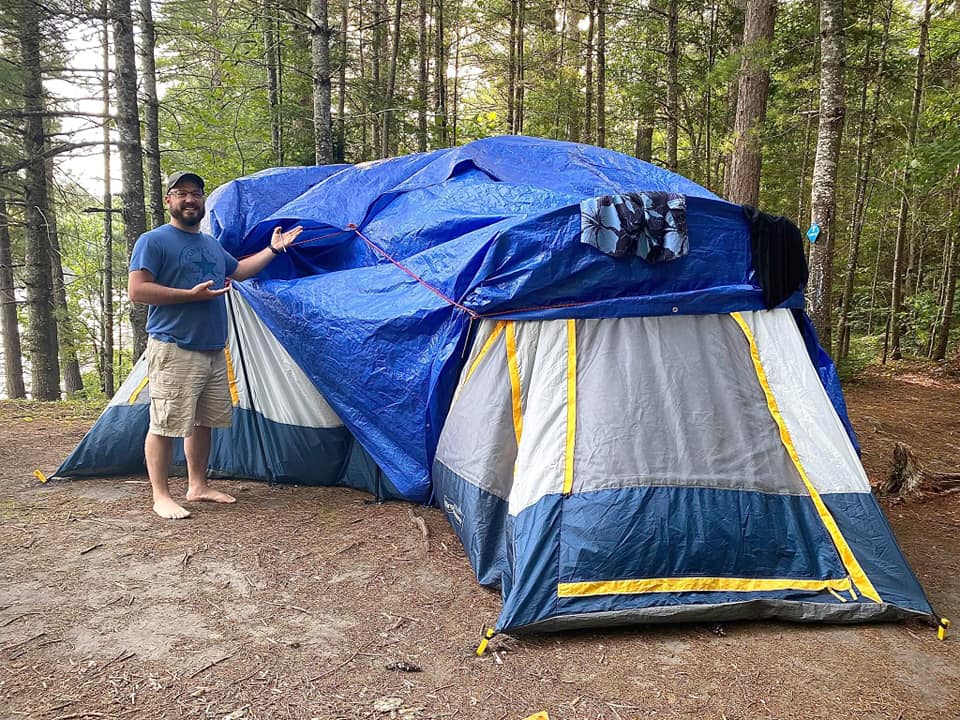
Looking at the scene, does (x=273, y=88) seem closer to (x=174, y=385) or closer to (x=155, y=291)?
(x=155, y=291)

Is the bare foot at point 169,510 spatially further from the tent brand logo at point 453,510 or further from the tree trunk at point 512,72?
the tree trunk at point 512,72

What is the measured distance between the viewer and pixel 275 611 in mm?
2754

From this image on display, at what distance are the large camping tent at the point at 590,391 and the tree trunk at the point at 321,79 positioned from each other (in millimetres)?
2541

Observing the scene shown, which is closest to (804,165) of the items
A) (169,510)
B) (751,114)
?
(751,114)

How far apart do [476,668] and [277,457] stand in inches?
92.3

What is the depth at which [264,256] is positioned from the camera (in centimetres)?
411

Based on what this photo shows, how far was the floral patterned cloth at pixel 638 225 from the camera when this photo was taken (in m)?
3.12

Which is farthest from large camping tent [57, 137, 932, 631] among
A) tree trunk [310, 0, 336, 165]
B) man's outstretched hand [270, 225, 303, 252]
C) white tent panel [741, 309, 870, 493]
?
tree trunk [310, 0, 336, 165]

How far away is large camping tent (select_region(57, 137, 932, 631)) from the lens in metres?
2.74

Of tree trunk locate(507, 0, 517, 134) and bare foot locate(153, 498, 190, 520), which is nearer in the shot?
bare foot locate(153, 498, 190, 520)

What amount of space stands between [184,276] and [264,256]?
0.58m

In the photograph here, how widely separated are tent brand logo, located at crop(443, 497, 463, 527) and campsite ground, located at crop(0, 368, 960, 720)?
166 millimetres

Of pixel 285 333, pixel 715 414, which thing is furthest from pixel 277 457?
pixel 715 414

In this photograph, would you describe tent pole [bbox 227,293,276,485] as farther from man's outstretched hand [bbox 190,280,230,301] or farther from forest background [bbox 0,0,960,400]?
forest background [bbox 0,0,960,400]
